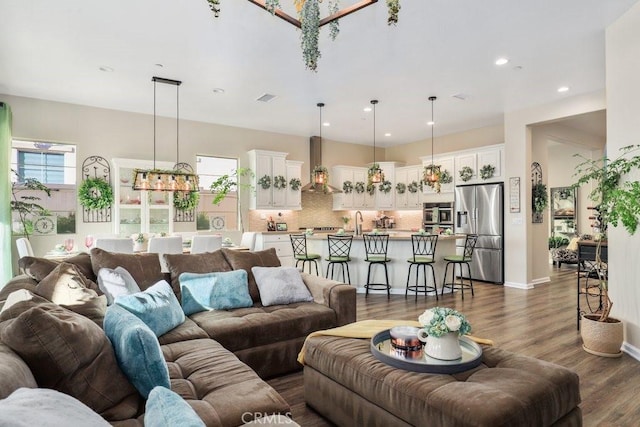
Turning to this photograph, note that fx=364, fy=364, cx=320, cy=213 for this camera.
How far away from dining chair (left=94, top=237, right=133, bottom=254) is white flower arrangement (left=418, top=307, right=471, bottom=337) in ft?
13.9

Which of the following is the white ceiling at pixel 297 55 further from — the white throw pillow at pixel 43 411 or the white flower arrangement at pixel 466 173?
→ the white throw pillow at pixel 43 411

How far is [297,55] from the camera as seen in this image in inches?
171

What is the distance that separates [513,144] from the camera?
21.7 ft

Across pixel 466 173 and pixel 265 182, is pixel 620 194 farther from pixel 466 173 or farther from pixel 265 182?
pixel 265 182

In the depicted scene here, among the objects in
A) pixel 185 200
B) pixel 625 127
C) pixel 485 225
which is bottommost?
pixel 485 225

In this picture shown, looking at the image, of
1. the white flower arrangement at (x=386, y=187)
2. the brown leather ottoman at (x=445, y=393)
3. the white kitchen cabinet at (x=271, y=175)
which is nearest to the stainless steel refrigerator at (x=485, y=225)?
the white flower arrangement at (x=386, y=187)

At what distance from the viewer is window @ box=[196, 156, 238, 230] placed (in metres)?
7.41

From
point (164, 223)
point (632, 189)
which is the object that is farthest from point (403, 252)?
point (164, 223)

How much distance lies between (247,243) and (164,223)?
166 cm

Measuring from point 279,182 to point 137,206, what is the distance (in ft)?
9.40

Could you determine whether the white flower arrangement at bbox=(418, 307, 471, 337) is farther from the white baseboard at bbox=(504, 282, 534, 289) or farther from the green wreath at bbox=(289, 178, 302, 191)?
the green wreath at bbox=(289, 178, 302, 191)

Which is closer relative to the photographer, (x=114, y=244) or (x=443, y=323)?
(x=443, y=323)

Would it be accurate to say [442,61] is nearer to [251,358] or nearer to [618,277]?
[618,277]

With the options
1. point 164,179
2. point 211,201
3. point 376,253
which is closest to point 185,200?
point 211,201
